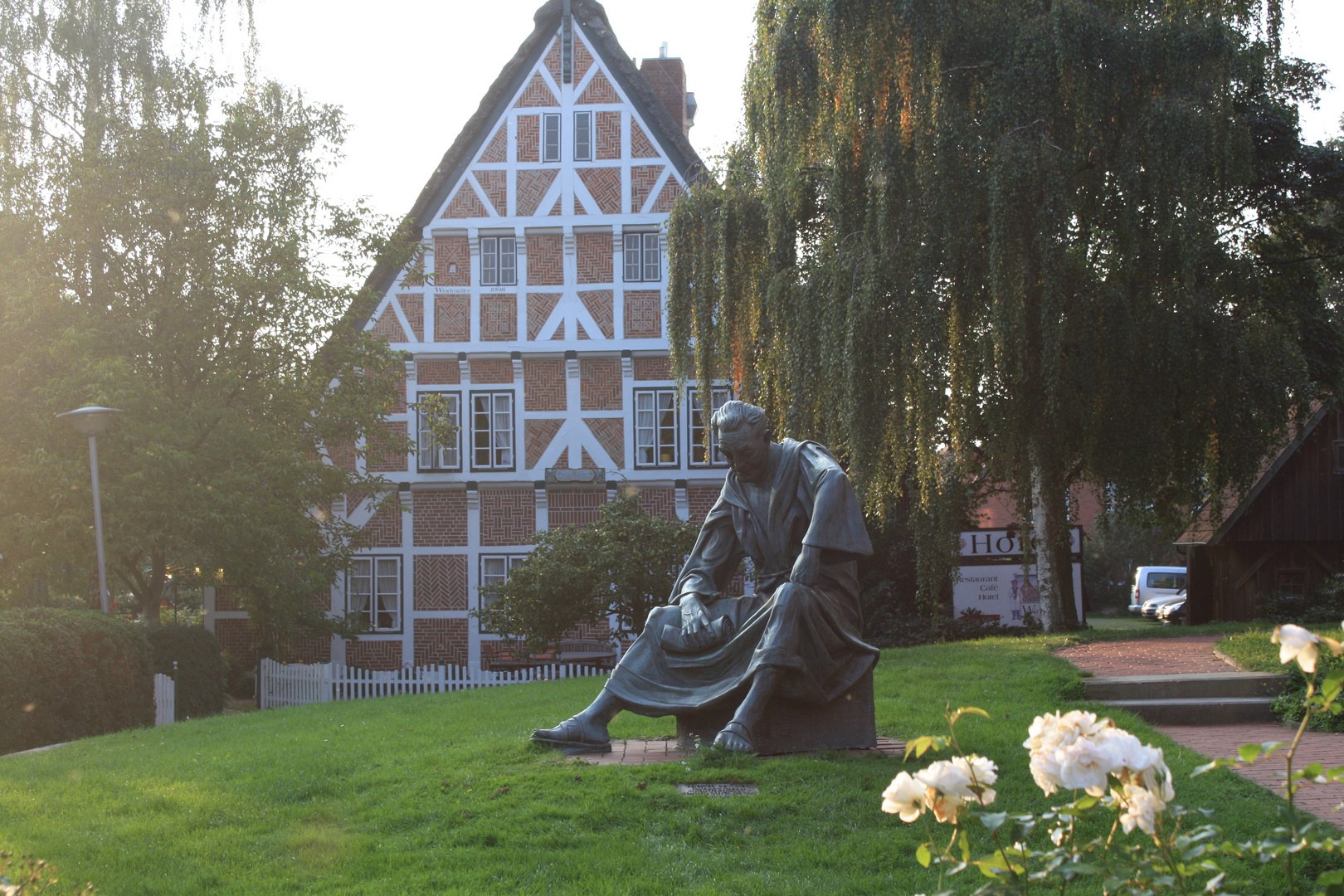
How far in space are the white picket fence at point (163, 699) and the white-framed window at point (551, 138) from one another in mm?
13788

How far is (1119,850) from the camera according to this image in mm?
2406

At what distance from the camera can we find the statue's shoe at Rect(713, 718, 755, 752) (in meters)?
6.67

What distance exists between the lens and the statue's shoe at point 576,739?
739 cm

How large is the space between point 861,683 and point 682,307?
413 inches

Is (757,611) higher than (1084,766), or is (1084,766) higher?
(1084,766)

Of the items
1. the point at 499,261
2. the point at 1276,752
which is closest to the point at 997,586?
the point at 499,261

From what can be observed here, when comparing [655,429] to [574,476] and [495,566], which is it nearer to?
[574,476]

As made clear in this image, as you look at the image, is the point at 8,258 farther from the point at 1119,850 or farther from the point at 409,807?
the point at 1119,850

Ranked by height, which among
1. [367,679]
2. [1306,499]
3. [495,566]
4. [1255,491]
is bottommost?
[367,679]

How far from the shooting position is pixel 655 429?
24.7m

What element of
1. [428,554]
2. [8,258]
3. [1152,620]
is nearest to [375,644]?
[428,554]

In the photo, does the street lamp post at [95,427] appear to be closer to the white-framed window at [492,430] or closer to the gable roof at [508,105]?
the white-framed window at [492,430]

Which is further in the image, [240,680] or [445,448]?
[445,448]

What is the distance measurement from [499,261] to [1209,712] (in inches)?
723
